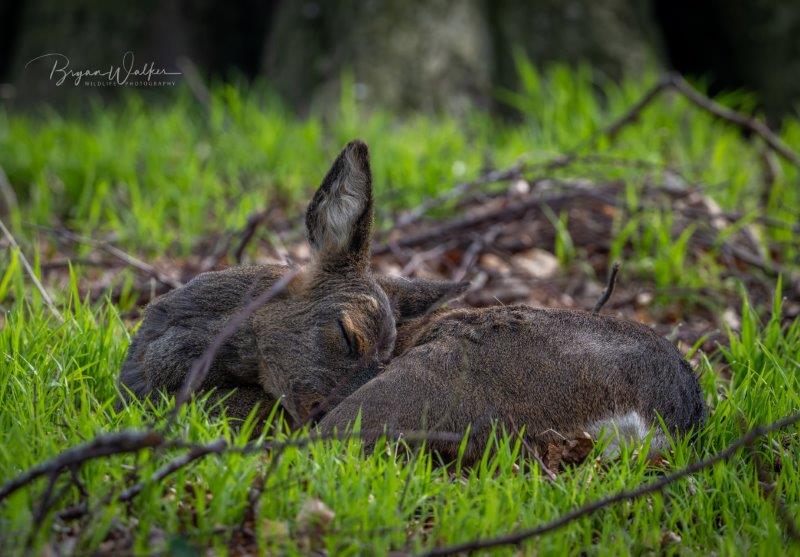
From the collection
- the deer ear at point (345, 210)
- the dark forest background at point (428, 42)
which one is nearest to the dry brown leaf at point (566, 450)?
the deer ear at point (345, 210)

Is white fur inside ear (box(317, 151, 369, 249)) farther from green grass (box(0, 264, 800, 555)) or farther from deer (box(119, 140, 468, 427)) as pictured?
green grass (box(0, 264, 800, 555))

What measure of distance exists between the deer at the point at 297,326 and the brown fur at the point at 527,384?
0.57 ft

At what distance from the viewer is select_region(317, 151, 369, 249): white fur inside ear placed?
3.83 meters

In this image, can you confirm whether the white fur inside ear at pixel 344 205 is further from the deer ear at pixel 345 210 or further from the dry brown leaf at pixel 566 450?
the dry brown leaf at pixel 566 450

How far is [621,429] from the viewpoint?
3.47 m

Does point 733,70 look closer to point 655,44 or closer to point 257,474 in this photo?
point 655,44

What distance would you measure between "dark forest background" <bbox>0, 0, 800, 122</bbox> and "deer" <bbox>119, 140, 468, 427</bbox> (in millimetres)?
5152

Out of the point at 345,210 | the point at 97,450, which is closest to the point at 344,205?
the point at 345,210

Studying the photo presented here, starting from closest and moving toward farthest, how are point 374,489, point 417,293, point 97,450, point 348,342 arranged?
point 97,450, point 374,489, point 348,342, point 417,293

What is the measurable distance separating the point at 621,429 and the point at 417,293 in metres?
1.04

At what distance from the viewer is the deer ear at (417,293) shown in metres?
4.07

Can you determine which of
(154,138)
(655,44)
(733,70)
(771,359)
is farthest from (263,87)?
(771,359)
